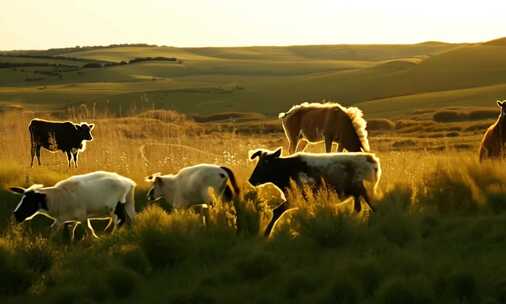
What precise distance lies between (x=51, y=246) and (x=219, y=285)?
304cm

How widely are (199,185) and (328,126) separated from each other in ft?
22.1

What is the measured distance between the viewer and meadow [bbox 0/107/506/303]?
998 centimetres

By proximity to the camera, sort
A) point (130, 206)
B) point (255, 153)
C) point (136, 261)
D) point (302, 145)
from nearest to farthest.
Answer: point (136, 261)
point (255, 153)
point (130, 206)
point (302, 145)

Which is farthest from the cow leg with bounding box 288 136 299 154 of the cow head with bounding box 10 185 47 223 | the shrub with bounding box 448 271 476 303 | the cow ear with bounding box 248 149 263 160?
the shrub with bounding box 448 271 476 303

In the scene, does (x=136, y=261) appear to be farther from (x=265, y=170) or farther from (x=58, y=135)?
(x=58, y=135)

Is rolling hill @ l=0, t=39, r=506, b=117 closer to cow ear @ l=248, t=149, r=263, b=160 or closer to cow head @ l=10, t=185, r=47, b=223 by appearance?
cow ear @ l=248, t=149, r=263, b=160

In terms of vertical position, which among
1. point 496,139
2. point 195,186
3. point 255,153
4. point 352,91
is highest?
point 255,153

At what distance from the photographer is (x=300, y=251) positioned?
11.5 metres

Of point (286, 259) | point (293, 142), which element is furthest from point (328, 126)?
point (286, 259)

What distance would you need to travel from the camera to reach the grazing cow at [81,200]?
13.0 metres

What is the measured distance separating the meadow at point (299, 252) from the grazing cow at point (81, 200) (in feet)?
1.35

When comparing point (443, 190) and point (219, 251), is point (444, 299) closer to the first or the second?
point (219, 251)

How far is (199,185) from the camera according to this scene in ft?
45.3

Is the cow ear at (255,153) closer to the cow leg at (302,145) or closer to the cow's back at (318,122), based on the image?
the cow's back at (318,122)
